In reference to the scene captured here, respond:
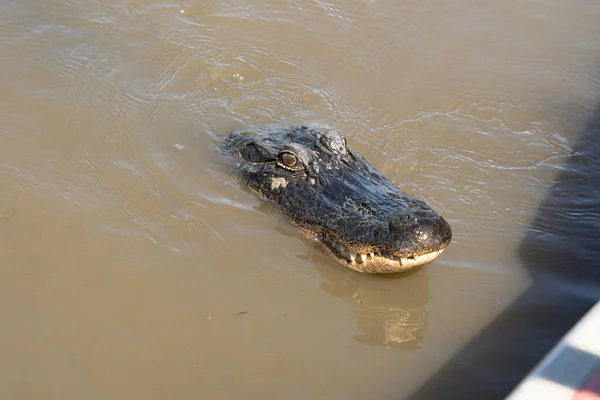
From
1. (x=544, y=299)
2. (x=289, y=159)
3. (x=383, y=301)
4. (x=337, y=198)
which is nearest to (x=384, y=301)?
(x=383, y=301)

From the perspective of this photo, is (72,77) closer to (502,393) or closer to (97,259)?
(97,259)

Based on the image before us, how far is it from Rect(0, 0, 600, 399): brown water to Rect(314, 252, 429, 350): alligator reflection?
15 millimetres

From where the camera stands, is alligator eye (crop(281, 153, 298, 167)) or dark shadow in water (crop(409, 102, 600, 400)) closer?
dark shadow in water (crop(409, 102, 600, 400))

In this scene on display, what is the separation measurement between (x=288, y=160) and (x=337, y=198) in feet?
2.01

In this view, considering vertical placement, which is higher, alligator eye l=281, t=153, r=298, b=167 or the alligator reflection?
alligator eye l=281, t=153, r=298, b=167

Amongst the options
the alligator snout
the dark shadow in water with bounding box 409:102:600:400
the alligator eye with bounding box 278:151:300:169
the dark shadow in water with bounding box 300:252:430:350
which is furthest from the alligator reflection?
the alligator eye with bounding box 278:151:300:169

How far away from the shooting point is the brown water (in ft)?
13.1

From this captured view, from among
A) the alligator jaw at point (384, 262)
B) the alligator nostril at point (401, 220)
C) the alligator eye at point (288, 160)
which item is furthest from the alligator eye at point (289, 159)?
the alligator nostril at point (401, 220)

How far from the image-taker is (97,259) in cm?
459

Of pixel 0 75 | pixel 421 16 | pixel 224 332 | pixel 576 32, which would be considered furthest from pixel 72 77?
pixel 576 32

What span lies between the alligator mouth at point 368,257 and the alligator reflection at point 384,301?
0.34ft

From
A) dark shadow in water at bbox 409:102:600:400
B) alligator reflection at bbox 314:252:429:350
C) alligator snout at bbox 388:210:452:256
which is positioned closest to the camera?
dark shadow in water at bbox 409:102:600:400

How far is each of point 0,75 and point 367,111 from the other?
3606 millimetres

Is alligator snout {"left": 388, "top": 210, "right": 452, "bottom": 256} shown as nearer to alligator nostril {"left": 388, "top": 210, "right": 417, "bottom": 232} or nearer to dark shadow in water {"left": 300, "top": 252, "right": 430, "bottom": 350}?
alligator nostril {"left": 388, "top": 210, "right": 417, "bottom": 232}
